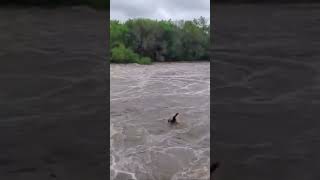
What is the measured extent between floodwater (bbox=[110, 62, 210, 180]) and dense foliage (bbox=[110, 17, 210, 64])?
0.48ft

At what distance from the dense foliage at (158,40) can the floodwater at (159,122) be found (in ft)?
0.48

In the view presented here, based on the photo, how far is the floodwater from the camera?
3.62 meters

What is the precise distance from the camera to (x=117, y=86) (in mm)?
5156

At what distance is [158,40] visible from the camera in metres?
5.61

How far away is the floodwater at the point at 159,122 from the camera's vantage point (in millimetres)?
3621
